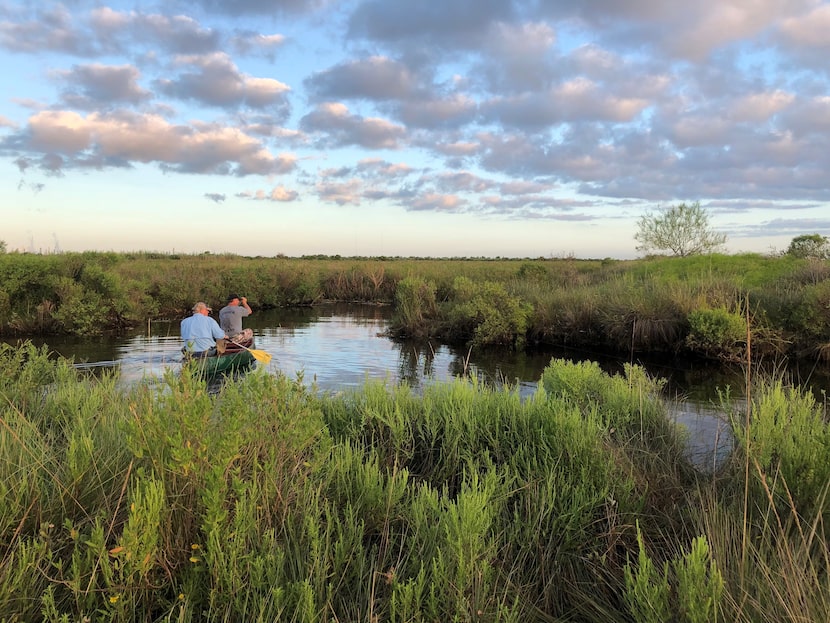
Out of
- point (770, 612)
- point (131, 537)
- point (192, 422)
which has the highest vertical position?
point (192, 422)

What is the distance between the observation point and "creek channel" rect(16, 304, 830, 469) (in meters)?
12.2

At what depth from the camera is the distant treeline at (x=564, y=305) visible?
15578 millimetres

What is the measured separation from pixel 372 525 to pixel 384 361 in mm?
13106

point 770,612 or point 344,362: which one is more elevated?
point 770,612

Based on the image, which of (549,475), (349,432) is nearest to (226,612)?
(549,475)

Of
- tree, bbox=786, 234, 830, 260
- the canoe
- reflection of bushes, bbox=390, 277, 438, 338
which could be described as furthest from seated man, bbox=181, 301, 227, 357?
tree, bbox=786, 234, 830, 260

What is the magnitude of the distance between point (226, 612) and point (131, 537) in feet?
1.81

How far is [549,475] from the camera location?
4.40 metres

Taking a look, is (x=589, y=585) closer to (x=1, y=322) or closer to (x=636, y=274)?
(x=1, y=322)

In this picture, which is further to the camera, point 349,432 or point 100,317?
point 100,317

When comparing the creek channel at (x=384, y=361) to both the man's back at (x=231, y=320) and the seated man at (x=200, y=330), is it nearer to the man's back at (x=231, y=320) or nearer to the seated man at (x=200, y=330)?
the seated man at (x=200, y=330)

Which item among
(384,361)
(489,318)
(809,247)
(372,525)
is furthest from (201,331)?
(809,247)

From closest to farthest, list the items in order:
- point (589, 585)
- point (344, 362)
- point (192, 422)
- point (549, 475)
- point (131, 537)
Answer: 1. point (131, 537)
2. point (192, 422)
3. point (589, 585)
4. point (549, 475)
5. point (344, 362)

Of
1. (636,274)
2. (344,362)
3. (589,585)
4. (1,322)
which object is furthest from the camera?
(636,274)
